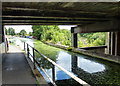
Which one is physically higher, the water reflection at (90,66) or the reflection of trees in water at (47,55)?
the reflection of trees in water at (47,55)

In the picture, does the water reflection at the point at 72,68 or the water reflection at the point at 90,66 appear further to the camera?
the water reflection at the point at 90,66

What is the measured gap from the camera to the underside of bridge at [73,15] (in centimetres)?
346

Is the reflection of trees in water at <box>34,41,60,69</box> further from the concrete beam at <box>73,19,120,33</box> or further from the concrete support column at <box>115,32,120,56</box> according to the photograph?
the concrete support column at <box>115,32,120,56</box>

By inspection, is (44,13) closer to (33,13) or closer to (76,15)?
(33,13)

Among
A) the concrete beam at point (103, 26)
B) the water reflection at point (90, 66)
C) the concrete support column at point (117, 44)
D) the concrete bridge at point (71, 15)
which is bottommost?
the water reflection at point (90, 66)

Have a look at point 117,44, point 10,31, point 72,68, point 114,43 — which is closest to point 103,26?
point 117,44

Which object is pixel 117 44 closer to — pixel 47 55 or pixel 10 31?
pixel 47 55

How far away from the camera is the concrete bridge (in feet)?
11.3

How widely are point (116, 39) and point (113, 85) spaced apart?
601 cm

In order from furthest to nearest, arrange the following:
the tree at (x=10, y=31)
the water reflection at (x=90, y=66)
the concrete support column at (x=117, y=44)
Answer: the tree at (x=10, y=31) < the concrete support column at (x=117, y=44) < the water reflection at (x=90, y=66)

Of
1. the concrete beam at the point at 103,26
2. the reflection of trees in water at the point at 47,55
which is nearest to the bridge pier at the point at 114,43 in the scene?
the concrete beam at the point at 103,26

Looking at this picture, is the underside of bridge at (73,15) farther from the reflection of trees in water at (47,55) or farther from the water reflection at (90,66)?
the reflection of trees in water at (47,55)

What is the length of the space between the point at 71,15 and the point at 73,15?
0.09 metres

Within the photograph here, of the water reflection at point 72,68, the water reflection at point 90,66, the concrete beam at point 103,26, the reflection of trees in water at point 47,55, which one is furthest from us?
the concrete beam at point 103,26
